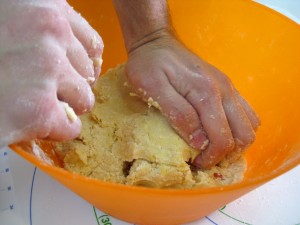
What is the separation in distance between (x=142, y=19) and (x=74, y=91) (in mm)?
383

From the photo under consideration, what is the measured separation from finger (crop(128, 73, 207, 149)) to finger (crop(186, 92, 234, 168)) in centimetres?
1

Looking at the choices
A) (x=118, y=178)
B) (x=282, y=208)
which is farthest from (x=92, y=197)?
(x=282, y=208)

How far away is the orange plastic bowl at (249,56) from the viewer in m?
0.83

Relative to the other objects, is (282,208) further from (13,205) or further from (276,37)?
(13,205)

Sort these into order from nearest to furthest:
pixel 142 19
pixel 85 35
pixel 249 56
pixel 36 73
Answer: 1. pixel 36 73
2. pixel 85 35
3. pixel 142 19
4. pixel 249 56

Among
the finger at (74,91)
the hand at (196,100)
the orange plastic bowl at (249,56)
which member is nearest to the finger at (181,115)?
the hand at (196,100)

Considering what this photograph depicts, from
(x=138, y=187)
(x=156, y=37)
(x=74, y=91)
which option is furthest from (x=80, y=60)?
(x=156, y=37)

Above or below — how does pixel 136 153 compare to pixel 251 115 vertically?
below

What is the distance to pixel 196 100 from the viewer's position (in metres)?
0.81

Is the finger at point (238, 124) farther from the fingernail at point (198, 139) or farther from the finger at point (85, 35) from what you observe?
the finger at point (85, 35)

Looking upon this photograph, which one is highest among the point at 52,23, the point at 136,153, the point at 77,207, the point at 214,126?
the point at 52,23

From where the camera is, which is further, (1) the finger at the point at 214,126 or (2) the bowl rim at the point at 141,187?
(1) the finger at the point at 214,126

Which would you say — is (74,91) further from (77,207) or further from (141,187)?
(77,207)

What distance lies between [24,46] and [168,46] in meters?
0.41
